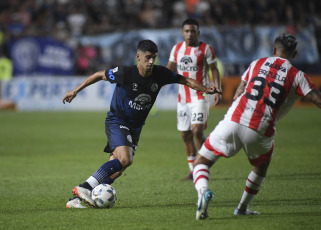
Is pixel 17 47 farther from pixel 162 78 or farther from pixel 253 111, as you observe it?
pixel 253 111

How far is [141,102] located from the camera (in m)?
7.21

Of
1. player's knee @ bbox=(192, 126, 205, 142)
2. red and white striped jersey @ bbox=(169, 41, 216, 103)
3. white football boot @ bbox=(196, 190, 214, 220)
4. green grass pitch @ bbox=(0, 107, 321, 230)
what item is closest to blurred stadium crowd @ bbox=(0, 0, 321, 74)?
green grass pitch @ bbox=(0, 107, 321, 230)

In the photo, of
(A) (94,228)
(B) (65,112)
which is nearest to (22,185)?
(A) (94,228)

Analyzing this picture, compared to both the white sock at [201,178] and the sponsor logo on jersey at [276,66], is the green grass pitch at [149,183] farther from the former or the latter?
the sponsor logo on jersey at [276,66]

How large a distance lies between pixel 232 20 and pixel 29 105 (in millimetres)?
9773

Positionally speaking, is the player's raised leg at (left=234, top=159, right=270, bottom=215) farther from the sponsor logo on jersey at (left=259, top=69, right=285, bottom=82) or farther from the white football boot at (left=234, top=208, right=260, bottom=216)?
the sponsor logo on jersey at (left=259, top=69, right=285, bottom=82)

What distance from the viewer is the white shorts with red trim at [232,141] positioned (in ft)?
19.6

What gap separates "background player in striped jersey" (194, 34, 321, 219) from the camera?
5973 mm

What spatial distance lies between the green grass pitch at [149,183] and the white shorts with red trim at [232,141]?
0.75 metres

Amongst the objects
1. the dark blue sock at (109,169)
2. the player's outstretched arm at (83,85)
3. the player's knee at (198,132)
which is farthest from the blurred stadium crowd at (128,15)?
the dark blue sock at (109,169)

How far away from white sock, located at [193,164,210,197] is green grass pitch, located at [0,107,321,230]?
1.24 feet

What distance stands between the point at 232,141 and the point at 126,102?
178cm

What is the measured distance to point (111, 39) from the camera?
25984 millimetres

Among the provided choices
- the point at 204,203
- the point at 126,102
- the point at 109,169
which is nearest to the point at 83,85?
the point at 126,102
